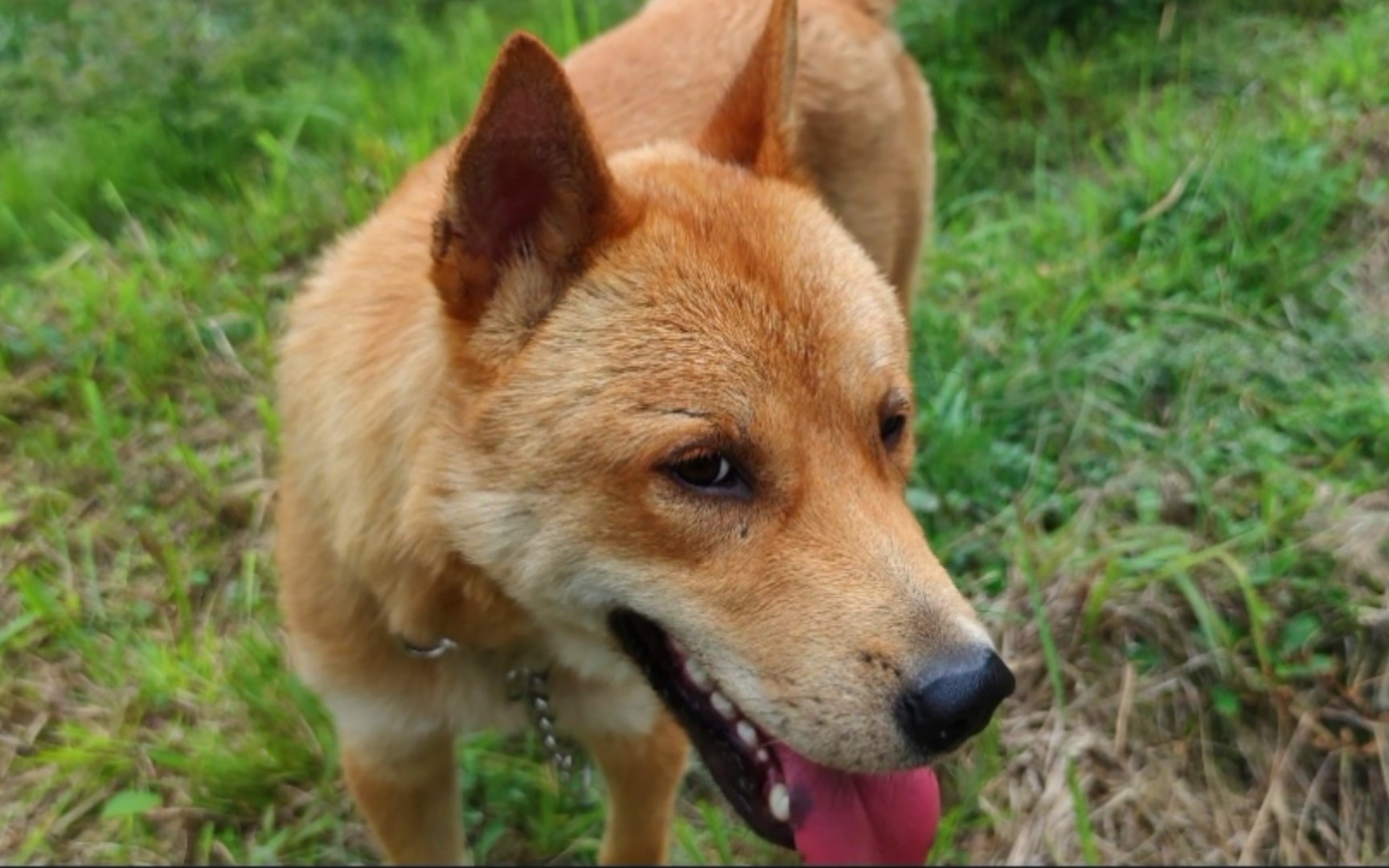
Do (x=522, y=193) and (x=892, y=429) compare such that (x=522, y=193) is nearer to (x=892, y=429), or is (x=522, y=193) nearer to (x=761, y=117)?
(x=761, y=117)

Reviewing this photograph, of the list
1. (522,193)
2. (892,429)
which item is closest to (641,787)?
(892,429)

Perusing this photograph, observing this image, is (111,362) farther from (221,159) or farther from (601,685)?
(601,685)

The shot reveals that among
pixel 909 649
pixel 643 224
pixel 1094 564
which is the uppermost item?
pixel 643 224

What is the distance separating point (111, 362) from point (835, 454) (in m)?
2.89

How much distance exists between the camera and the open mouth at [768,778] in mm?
2189

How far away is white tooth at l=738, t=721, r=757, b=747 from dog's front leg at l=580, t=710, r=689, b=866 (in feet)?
1.40

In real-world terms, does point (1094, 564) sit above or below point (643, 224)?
below

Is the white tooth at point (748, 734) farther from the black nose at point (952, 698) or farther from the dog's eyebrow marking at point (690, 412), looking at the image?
the dog's eyebrow marking at point (690, 412)

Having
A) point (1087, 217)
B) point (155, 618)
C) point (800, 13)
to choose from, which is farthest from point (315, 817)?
point (1087, 217)

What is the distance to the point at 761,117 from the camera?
2.46m

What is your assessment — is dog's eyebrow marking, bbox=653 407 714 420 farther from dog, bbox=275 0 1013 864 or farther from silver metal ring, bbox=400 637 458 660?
silver metal ring, bbox=400 637 458 660

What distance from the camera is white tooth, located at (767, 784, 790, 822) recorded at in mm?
2199

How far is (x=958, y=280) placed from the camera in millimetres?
4484

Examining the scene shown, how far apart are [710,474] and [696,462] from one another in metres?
0.03
